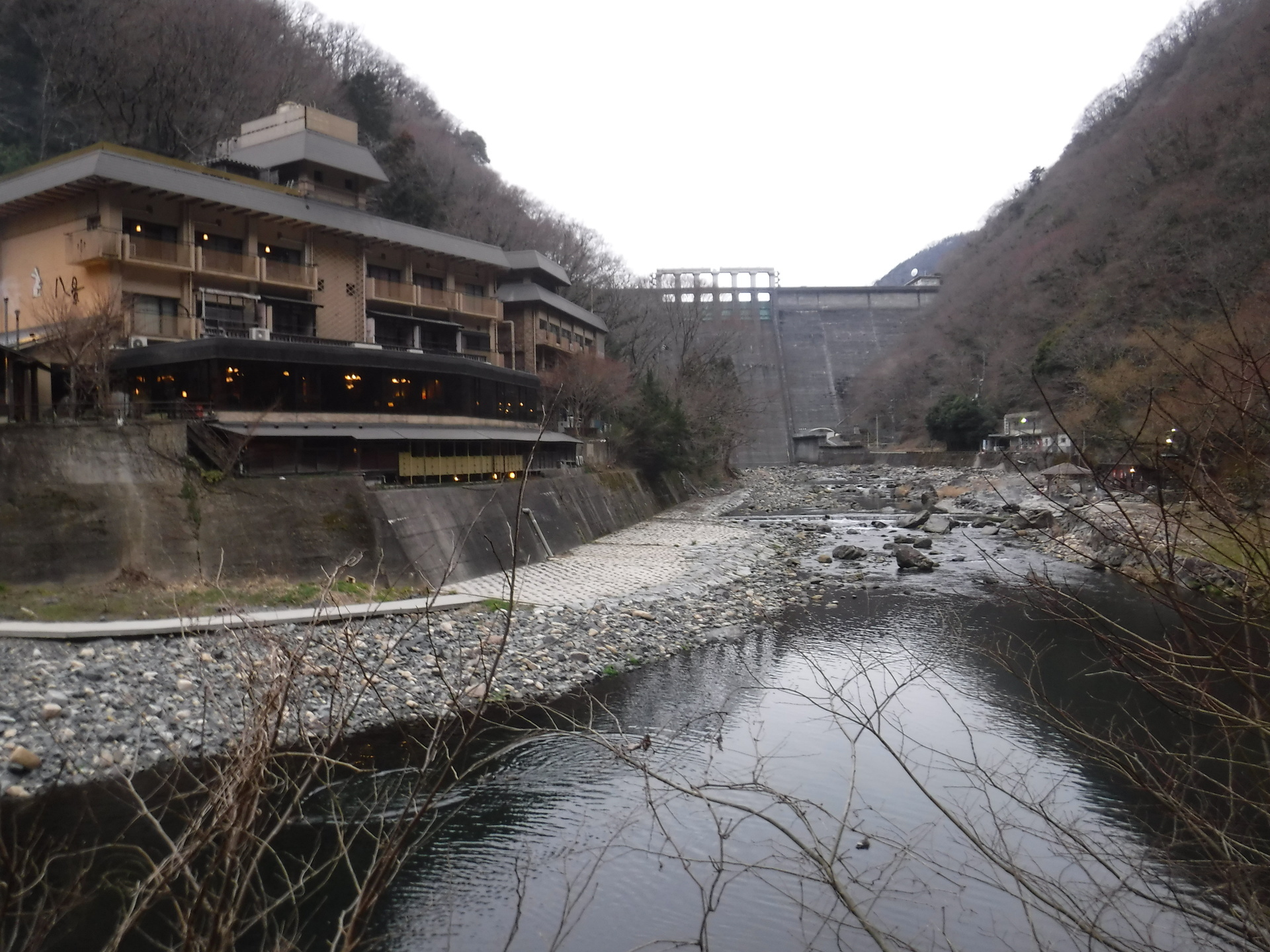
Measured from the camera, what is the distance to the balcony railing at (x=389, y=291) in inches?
1156

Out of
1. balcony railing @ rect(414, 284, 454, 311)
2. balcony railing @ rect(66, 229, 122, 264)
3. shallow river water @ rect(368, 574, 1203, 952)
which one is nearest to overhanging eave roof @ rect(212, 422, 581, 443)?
balcony railing @ rect(66, 229, 122, 264)

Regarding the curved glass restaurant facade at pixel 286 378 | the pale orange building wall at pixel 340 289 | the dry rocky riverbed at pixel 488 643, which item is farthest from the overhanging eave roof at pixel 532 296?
the curved glass restaurant facade at pixel 286 378

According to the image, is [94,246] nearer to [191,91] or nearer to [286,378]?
[286,378]

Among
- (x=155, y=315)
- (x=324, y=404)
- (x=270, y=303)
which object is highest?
(x=270, y=303)

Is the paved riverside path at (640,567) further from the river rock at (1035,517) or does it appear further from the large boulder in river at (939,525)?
the river rock at (1035,517)

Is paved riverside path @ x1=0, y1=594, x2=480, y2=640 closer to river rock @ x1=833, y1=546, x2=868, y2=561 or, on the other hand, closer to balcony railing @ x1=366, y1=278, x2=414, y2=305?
river rock @ x1=833, y1=546, x2=868, y2=561

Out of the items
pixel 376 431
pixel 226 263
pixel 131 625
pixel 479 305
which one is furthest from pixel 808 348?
pixel 131 625

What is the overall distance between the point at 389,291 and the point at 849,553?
18.9m

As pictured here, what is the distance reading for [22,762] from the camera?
8914mm

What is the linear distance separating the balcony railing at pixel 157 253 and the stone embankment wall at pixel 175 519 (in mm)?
9362

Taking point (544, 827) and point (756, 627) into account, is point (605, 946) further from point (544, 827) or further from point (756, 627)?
point (756, 627)

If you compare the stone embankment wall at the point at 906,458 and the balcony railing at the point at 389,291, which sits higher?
the balcony railing at the point at 389,291

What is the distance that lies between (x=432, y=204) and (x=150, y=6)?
13962 mm

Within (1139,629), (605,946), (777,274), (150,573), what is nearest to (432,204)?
(150,573)
